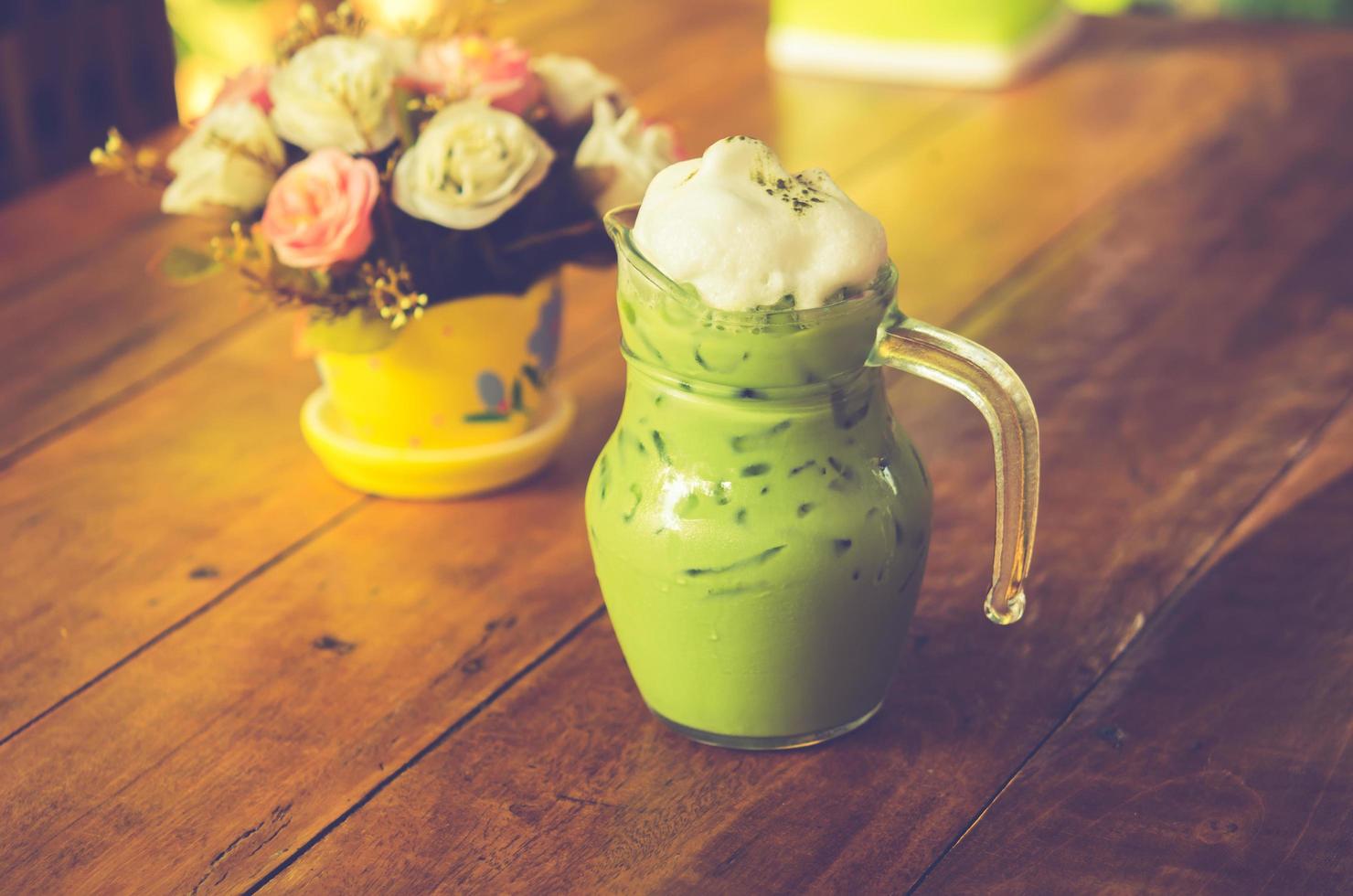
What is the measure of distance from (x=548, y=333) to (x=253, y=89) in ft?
0.78

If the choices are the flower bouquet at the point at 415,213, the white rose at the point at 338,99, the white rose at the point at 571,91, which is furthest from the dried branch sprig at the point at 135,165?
the white rose at the point at 571,91

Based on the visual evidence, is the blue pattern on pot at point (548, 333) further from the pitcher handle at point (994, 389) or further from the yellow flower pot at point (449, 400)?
the pitcher handle at point (994, 389)

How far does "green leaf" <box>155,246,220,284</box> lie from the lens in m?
1.01

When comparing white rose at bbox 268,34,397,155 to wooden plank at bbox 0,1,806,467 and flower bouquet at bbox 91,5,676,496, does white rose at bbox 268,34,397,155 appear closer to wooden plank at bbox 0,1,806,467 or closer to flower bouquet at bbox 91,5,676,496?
flower bouquet at bbox 91,5,676,496

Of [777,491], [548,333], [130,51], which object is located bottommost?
[130,51]

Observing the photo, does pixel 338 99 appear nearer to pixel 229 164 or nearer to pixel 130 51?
pixel 229 164

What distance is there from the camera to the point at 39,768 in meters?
0.79

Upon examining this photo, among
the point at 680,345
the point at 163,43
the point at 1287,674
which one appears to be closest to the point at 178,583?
the point at 680,345

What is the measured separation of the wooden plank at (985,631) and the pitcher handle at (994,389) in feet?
0.37

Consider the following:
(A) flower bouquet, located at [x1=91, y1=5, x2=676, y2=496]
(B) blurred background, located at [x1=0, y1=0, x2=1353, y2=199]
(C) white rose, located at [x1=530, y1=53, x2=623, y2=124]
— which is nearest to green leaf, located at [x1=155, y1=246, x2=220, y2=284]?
(A) flower bouquet, located at [x1=91, y1=5, x2=676, y2=496]

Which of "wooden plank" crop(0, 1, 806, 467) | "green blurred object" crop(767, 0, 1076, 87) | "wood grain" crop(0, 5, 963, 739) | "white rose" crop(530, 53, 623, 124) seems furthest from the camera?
"green blurred object" crop(767, 0, 1076, 87)

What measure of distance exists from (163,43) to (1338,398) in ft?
4.36

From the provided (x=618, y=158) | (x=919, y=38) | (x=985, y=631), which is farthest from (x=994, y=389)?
(x=919, y=38)

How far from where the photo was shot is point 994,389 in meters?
0.71
